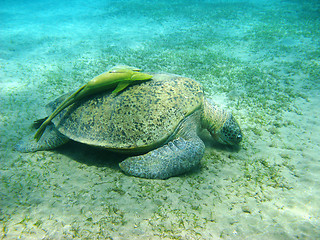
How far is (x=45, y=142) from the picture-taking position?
295 centimetres

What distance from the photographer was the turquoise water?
1.68m

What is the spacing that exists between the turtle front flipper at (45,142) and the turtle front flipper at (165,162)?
132cm

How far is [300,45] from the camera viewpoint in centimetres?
743

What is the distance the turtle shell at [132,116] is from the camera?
8.48ft

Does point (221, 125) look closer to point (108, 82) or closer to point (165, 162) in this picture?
point (165, 162)

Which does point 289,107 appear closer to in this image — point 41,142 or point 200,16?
point 41,142

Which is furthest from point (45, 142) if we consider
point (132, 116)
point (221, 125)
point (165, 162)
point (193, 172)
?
point (221, 125)

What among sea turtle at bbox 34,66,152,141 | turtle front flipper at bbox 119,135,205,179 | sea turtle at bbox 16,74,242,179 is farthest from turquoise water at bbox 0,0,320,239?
sea turtle at bbox 34,66,152,141

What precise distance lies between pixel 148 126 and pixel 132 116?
1.02ft

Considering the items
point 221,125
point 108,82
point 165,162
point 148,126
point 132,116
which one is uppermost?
point 108,82

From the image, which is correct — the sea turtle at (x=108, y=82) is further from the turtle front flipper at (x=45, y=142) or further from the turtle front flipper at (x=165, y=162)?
the turtle front flipper at (x=165, y=162)

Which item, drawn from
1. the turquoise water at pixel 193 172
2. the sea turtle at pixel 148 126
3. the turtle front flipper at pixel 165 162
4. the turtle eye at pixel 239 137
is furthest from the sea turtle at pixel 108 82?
the turtle eye at pixel 239 137

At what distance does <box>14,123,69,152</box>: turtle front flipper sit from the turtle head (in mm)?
2572

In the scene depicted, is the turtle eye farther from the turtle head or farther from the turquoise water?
the turquoise water
